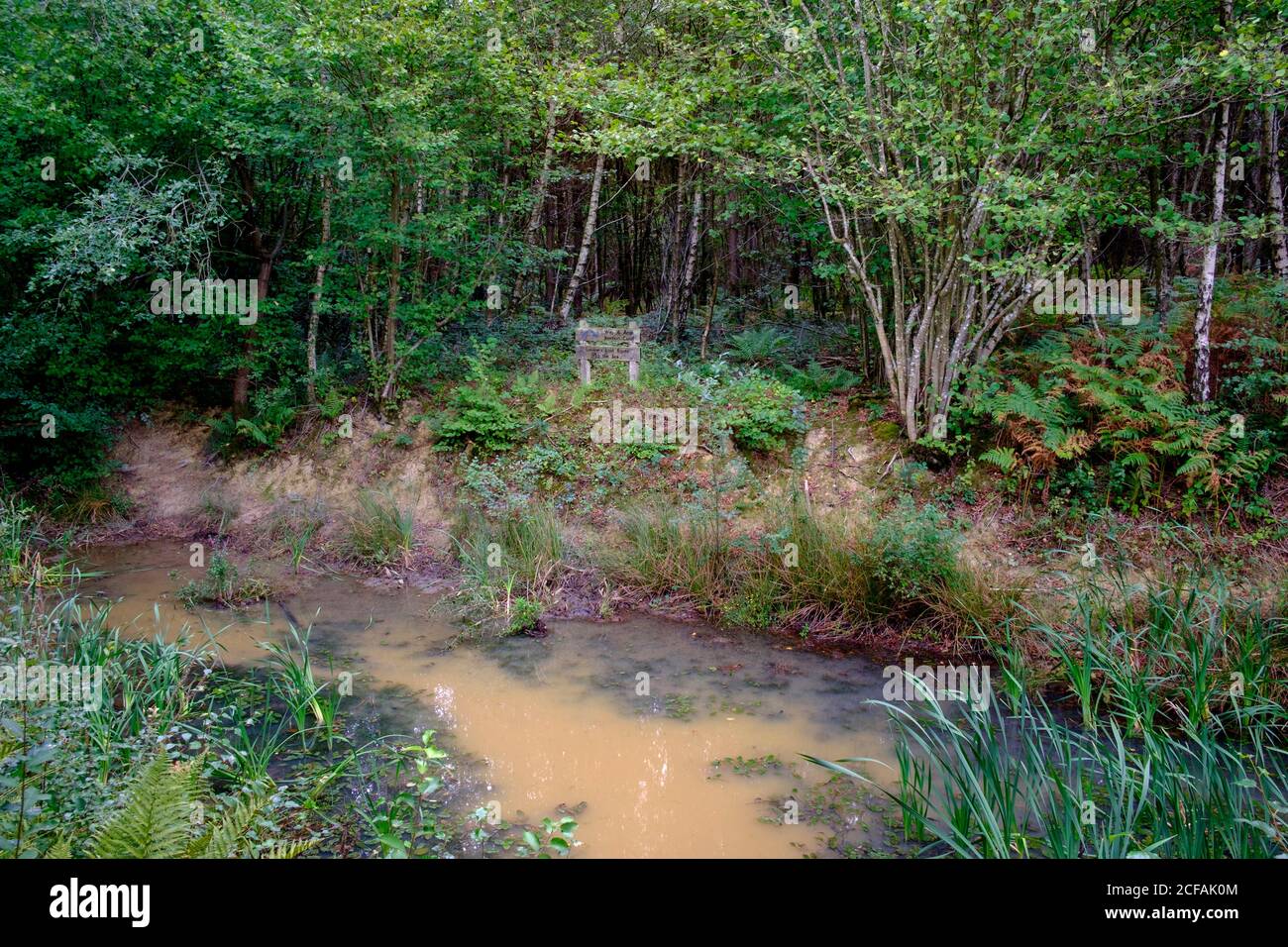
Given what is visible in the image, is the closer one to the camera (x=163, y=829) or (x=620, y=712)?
(x=163, y=829)

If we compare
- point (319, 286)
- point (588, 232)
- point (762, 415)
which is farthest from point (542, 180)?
point (762, 415)

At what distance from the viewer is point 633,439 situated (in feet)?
30.3

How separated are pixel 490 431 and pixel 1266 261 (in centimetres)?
962

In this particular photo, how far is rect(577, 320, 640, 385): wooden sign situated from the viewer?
10.1 meters

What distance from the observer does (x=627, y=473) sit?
8.96m

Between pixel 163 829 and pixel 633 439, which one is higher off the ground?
pixel 633 439
